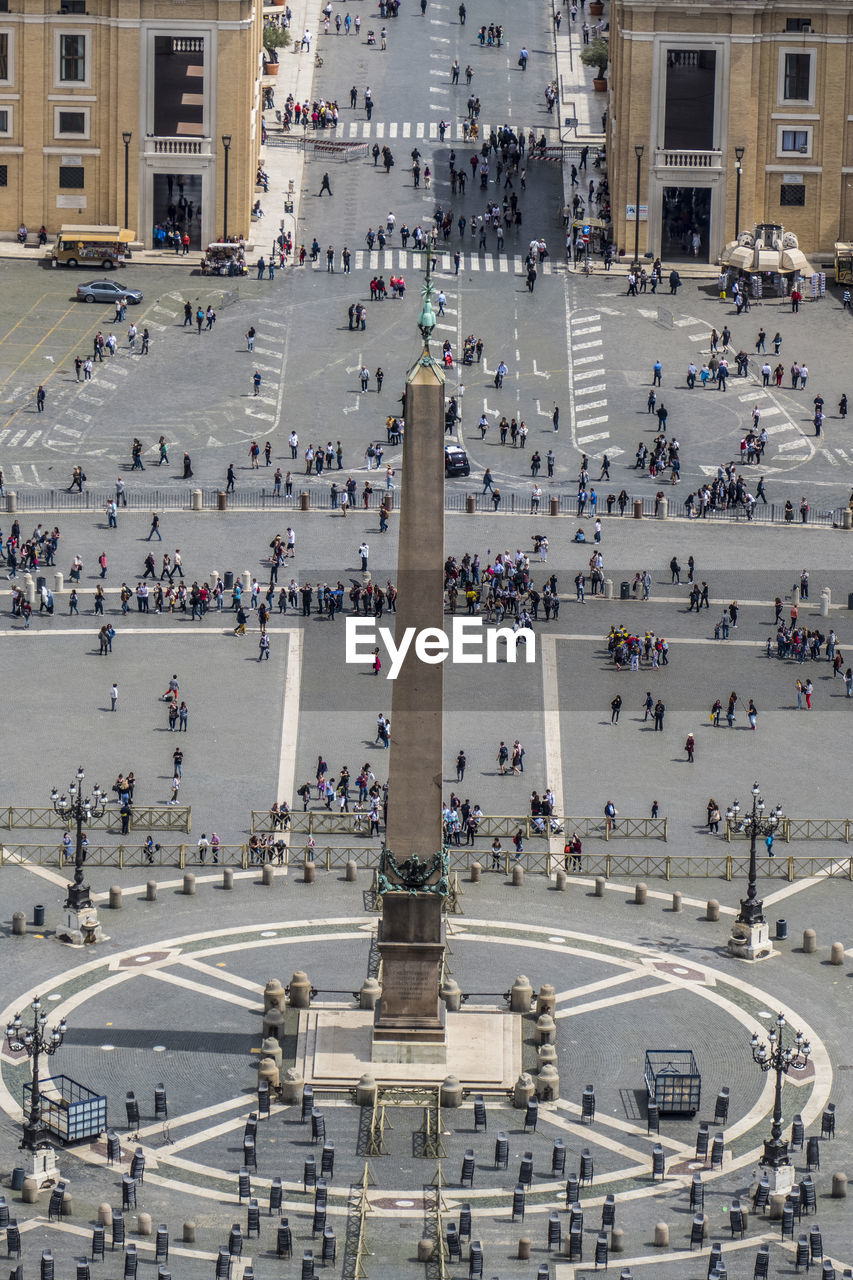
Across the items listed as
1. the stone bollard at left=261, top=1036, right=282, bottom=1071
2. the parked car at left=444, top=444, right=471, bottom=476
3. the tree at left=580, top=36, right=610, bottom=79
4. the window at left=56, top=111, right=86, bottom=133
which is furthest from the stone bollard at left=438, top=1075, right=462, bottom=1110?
the tree at left=580, top=36, right=610, bottom=79

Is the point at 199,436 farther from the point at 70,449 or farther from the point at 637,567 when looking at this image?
the point at 637,567

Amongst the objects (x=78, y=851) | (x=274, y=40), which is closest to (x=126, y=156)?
(x=274, y=40)

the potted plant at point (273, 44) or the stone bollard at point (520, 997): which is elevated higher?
the potted plant at point (273, 44)

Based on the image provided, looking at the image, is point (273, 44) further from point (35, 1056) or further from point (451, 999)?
point (35, 1056)

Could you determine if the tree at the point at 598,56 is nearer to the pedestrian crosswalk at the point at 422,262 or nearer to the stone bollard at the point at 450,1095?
the pedestrian crosswalk at the point at 422,262

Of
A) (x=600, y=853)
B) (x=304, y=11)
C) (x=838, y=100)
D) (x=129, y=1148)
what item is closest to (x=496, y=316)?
(x=838, y=100)

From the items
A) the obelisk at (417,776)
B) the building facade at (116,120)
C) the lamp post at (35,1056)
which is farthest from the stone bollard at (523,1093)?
the building facade at (116,120)
